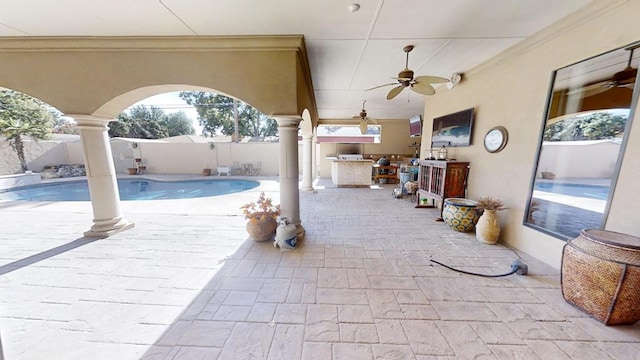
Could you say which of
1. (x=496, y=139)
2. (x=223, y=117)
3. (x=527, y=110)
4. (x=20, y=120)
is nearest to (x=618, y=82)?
(x=527, y=110)

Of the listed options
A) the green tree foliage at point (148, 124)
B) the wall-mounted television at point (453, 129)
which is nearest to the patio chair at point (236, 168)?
the wall-mounted television at point (453, 129)

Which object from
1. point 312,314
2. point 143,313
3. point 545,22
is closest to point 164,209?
point 143,313

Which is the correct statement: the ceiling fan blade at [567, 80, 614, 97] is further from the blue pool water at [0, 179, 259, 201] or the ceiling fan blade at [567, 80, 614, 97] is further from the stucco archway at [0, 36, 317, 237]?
the blue pool water at [0, 179, 259, 201]

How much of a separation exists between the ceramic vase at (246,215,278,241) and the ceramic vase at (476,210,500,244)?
9.61ft

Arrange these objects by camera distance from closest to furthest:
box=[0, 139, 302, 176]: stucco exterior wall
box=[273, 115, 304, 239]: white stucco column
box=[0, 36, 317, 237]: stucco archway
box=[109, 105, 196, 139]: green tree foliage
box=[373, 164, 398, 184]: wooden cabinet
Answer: box=[0, 36, 317, 237]: stucco archway, box=[273, 115, 304, 239]: white stucco column, box=[373, 164, 398, 184]: wooden cabinet, box=[0, 139, 302, 176]: stucco exterior wall, box=[109, 105, 196, 139]: green tree foliage

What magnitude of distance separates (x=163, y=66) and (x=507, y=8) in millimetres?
3713

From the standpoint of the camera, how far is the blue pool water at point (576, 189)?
201 centimetres

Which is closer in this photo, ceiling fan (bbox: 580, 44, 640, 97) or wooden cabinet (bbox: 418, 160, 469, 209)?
ceiling fan (bbox: 580, 44, 640, 97)

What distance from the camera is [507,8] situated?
2.03 metres

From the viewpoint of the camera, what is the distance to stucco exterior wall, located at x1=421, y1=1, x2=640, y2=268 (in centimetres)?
184

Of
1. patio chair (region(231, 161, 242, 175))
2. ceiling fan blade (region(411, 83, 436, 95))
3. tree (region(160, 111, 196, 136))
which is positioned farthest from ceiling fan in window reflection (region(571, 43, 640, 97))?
tree (region(160, 111, 196, 136))

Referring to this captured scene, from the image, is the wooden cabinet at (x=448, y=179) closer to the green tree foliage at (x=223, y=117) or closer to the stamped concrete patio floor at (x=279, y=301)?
the stamped concrete patio floor at (x=279, y=301)

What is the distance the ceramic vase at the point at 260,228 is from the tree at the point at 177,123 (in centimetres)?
1771

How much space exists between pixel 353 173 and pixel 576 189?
519 cm
